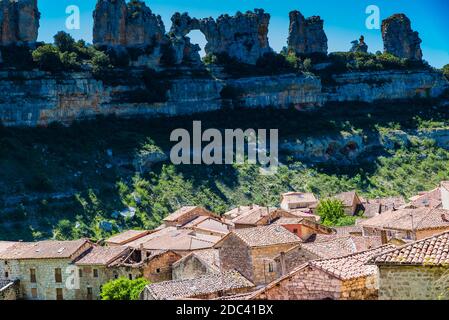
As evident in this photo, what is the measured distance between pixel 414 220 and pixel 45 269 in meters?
17.2

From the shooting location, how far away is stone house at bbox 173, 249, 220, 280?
30531mm

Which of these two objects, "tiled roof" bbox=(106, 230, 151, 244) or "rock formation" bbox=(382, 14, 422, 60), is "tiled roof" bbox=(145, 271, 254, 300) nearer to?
"tiled roof" bbox=(106, 230, 151, 244)

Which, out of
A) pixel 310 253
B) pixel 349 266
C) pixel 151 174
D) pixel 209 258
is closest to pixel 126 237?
pixel 209 258

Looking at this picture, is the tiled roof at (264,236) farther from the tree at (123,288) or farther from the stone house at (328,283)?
the stone house at (328,283)

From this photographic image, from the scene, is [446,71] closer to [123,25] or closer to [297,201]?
[123,25]

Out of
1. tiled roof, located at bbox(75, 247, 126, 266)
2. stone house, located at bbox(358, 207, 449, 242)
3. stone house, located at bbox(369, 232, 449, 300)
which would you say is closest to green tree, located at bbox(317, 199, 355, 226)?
stone house, located at bbox(358, 207, 449, 242)

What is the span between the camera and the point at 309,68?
92.5 m

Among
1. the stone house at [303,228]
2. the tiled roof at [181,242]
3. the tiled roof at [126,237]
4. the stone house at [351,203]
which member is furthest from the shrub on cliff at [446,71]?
the tiled roof at [181,242]

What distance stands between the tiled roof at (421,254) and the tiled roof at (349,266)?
70.1 inches

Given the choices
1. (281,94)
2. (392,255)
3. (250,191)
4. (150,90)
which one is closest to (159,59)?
(150,90)

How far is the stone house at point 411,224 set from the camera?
32.2m

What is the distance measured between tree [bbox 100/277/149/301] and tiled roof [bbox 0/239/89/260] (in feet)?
17.1

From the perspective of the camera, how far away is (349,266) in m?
15.6
